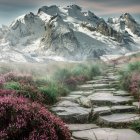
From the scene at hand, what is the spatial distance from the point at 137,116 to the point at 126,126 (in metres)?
0.72

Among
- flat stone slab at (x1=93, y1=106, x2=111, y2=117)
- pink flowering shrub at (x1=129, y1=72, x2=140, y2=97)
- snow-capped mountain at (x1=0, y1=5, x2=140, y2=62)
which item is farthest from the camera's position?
snow-capped mountain at (x1=0, y1=5, x2=140, y2=62)

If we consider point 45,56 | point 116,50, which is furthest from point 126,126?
point 116,50

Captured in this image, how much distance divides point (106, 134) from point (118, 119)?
128cm

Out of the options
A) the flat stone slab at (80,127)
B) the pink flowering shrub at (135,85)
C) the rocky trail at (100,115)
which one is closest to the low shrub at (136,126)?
the rocky trail at (100,115)

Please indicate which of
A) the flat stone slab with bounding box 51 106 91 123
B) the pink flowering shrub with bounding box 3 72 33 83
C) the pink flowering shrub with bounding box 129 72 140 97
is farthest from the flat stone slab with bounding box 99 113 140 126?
the pink flowering shrub with bounding box 3 72 33 83

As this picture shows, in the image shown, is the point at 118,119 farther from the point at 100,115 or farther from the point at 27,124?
the point at 27,124

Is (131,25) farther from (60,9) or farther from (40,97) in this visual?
(40,97)

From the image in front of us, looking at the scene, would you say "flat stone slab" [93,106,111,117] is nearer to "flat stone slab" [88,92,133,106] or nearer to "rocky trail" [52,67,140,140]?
"rocky trail" [52,67,140,140]

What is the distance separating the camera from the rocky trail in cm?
780

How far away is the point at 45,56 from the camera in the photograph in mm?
23984

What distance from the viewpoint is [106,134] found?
25.5 ft

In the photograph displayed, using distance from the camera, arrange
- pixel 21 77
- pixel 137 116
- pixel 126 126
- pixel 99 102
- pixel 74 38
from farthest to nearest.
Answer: pixel 74 38
pixel 21 77
pixel 99 102
pixel 137 116
pixel 126 126

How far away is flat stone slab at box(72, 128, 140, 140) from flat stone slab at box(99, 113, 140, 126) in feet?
1.58

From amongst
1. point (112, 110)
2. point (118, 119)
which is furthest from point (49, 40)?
point (118, 119)
